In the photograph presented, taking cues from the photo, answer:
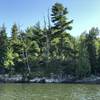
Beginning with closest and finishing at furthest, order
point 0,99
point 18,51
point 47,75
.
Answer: point 0,99
point 47,75
point 18,51

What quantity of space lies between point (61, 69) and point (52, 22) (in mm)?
10971

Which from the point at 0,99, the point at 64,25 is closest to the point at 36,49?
the point at 64,25

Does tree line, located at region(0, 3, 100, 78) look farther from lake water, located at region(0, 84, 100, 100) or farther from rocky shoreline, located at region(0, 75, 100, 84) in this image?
lake water, located at region(0, 84, 100, 100)

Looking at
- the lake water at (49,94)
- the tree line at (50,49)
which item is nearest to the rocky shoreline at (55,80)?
the tree line at (50,49)

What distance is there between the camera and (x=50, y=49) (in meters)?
72.1

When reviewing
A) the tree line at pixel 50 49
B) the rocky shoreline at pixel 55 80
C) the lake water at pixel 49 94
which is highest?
the tree line at pixel 50 49

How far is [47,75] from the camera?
63.3 m

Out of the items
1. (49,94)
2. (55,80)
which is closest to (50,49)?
(55,80)

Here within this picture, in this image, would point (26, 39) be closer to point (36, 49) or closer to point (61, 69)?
point (36, 49)

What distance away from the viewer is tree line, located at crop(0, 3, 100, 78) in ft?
214

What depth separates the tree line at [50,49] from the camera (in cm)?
6512

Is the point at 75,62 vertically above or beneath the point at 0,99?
above

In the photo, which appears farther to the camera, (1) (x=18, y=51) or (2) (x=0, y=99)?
(1) (x=18, y=51)

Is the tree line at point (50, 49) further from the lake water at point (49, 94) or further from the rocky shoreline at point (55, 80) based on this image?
the lake water at point (49, 94)
